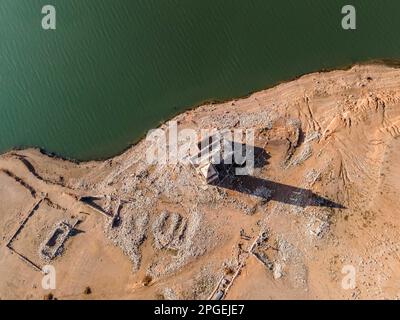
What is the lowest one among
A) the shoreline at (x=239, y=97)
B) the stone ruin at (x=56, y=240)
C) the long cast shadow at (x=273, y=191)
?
the stone ruin at (x=56, y=240)

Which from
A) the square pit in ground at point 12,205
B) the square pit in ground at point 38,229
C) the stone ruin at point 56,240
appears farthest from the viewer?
the square pit in ground at point 12,205

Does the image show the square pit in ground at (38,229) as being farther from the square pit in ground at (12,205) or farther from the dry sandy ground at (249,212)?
the square pit in ground at (12,205)

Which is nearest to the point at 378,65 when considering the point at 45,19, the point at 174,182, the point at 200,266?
the point at 174,182

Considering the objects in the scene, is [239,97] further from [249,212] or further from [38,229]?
[38,229]

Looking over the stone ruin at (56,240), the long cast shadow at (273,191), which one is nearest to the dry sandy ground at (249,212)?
the long cast shadow at (273,191)

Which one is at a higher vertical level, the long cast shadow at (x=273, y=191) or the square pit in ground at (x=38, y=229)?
the long cast shadow at (x=273, y=191)

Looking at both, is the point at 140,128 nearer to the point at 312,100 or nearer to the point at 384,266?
the point at 312,100

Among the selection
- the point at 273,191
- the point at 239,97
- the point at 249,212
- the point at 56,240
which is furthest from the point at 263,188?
the point at 56,240

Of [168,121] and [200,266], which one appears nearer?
[200,266]
